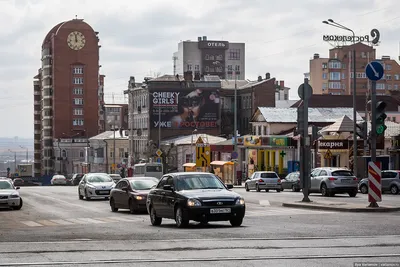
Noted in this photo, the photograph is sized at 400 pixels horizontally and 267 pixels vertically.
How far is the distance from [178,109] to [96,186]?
3102 inches

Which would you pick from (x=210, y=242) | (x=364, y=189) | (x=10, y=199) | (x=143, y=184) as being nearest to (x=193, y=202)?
(x=210, y=242)

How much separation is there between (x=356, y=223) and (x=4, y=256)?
10.9 metres

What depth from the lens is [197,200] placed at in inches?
925

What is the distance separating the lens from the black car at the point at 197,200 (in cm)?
2348

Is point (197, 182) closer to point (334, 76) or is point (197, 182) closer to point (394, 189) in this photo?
point (394, 189)

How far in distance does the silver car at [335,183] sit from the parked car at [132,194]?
1488 centimetres

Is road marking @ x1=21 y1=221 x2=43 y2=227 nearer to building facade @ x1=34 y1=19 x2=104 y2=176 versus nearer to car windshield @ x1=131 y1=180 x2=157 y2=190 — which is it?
car windshield @ x1=131 y1=180 x2=157 y2=190

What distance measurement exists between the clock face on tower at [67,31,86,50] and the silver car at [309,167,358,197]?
128m

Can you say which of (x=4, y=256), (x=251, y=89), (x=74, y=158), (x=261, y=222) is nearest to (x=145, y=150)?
(x=251, y=89)

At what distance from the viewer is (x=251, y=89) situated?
128500 millimetres

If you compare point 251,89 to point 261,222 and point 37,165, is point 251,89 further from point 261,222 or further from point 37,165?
point 261,222

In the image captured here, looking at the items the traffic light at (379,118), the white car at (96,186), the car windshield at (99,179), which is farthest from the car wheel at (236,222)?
the car windshield at (99,179)

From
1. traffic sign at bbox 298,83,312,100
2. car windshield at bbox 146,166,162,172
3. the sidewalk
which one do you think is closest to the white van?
car windshield at bbox 146,166,162,172

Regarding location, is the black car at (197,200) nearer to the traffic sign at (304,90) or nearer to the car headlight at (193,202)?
the car headlight at (193,202)
